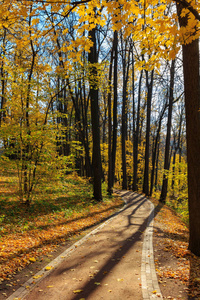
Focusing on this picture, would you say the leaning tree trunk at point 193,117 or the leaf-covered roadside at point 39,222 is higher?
the leaning tree trunk at point 193,117

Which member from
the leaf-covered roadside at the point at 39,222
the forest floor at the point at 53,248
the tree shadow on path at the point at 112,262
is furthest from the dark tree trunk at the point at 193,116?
the leaf-covered roadside at the point at 39,222

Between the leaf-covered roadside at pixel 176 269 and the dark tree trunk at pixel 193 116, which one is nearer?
the leaf-covered roadside at pixel 176 269

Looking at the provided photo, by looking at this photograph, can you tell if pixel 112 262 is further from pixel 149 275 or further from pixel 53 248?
pixel 53 248

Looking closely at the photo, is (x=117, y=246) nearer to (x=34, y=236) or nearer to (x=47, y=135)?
(x=34, y=236)

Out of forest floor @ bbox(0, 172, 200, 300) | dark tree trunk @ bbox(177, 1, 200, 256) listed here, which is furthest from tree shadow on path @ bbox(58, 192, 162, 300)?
dark tree trunk @ bbox(177, 1, 200, 256)

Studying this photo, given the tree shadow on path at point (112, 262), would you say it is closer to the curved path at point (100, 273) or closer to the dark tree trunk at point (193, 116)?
the curved path at point (100, 273)

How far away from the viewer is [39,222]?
24.2 feet

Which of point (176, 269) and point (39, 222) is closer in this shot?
point (176, 269)

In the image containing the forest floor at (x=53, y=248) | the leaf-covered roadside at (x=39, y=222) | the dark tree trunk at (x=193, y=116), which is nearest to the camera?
the forest floor at (x=53, y=248)

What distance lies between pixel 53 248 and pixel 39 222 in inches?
71.0

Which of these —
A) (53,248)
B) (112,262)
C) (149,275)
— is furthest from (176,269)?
(53,248)

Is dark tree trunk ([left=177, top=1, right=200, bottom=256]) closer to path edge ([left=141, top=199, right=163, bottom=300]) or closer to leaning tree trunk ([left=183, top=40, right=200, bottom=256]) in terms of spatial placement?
leaning tree trunk ([left=183, top=40, right=200, bottom=256])

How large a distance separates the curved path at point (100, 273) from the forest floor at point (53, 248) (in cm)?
22

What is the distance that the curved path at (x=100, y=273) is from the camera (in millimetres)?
3672
